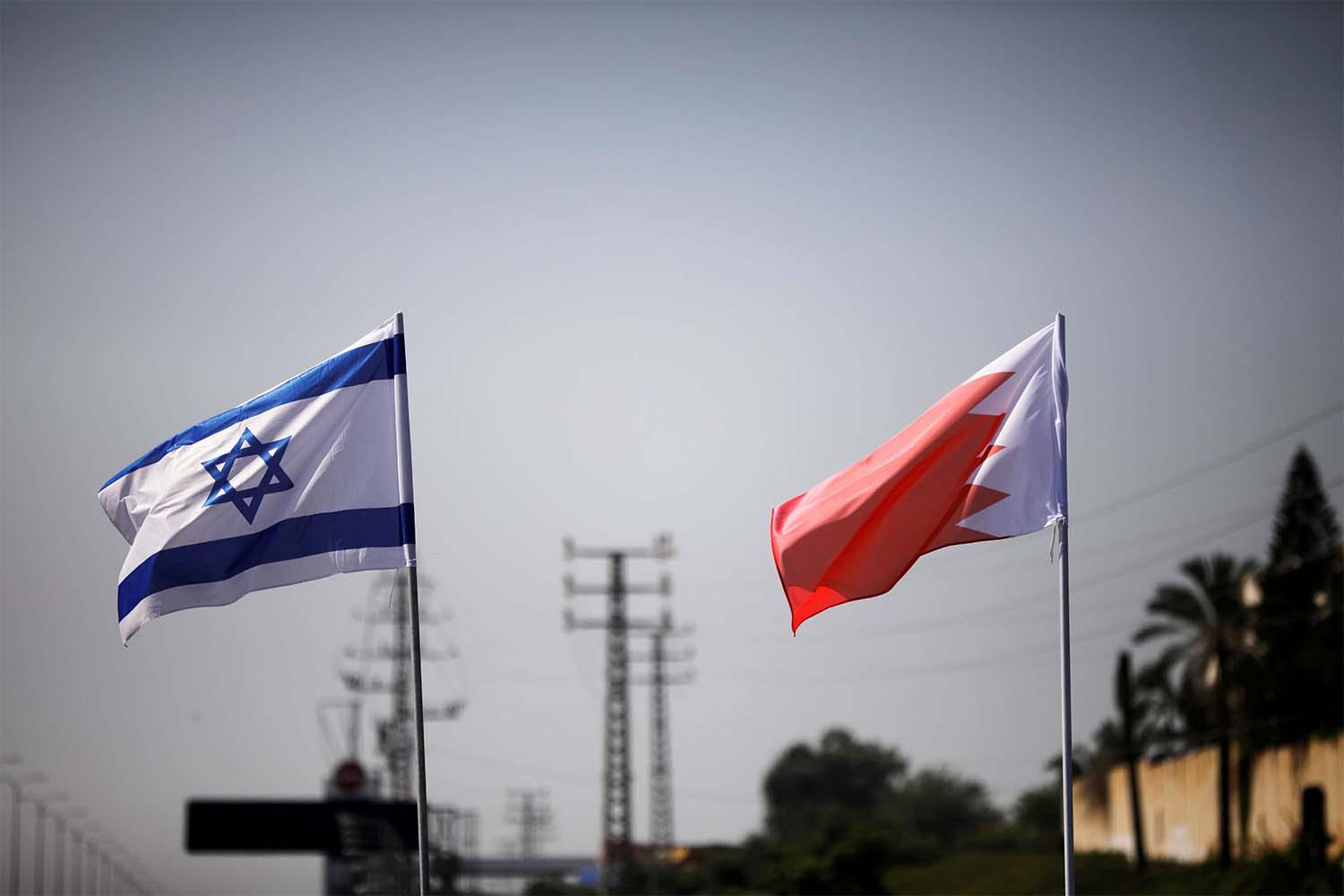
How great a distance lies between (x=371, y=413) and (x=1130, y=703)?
54.1 meters

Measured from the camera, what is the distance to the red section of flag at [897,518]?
1631cm

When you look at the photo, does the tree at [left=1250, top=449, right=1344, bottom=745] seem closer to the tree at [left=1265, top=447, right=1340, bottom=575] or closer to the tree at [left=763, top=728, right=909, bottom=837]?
the tree at [left=1265, top=447, right=1340, bottom=575]

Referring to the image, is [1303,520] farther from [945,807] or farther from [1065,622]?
[1065,622]

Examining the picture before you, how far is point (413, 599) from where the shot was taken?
15.1 metres

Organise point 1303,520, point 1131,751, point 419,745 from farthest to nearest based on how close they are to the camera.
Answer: point 1303,520
point 1131,751
point 419,745

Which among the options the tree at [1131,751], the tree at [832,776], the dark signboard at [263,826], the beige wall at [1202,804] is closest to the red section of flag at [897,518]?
the beige wall at [1202,804]

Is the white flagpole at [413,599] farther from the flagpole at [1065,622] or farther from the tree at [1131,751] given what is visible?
the tree at [1131,751]

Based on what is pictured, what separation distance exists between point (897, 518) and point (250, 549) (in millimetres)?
5402

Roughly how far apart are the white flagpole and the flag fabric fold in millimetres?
3105

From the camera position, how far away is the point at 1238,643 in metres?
65.8

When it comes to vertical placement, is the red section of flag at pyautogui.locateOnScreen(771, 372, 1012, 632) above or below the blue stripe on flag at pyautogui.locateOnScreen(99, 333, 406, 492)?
below

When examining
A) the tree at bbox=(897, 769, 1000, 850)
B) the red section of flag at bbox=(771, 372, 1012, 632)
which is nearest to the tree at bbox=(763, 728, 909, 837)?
the tree at bbox=(897, 769, 1000, 850)

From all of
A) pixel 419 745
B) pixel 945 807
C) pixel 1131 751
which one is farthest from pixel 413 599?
pixel 945 807

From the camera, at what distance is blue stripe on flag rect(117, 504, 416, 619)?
16.1 m
